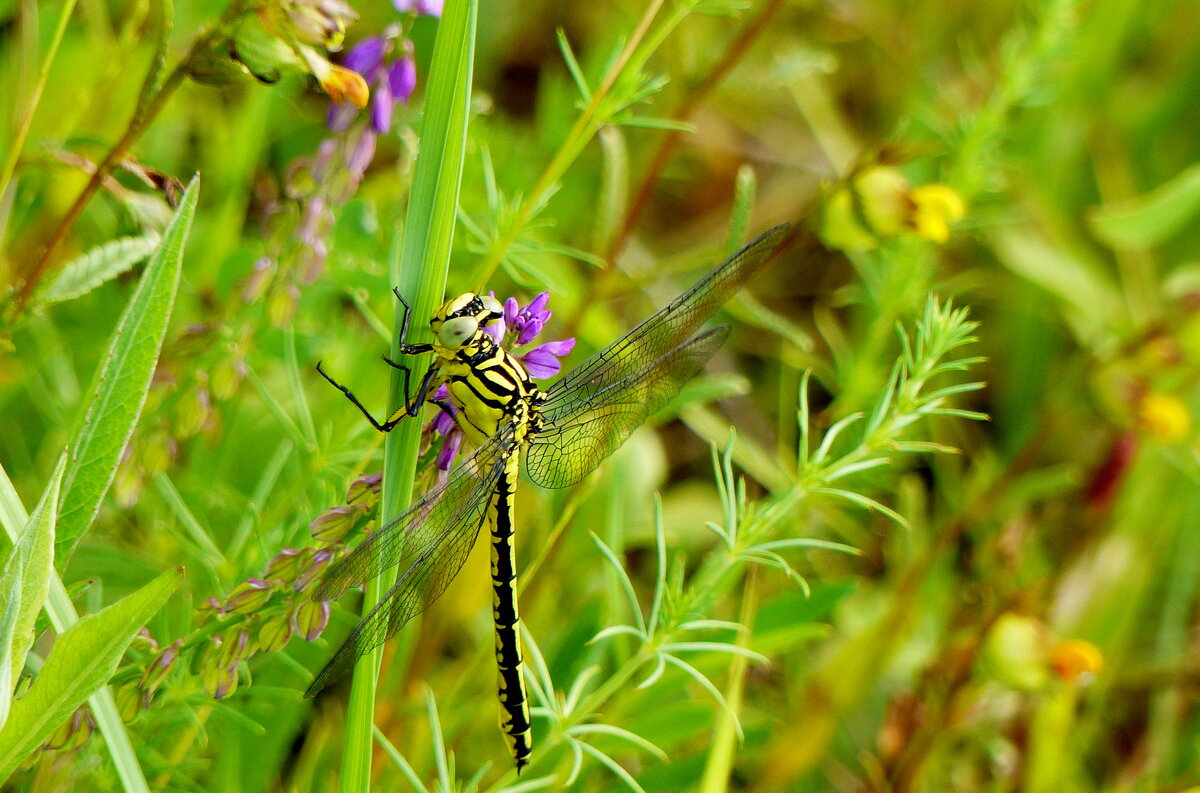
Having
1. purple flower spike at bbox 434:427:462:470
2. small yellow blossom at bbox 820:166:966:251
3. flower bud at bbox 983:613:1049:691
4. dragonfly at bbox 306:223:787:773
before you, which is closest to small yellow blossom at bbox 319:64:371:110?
dragonfly at bbox 306:223:787:773

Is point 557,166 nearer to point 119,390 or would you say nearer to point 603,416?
point 603,416

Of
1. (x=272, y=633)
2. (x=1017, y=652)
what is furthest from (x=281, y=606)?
(x=1017, y=652)

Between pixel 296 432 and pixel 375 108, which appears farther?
pixel 296 432

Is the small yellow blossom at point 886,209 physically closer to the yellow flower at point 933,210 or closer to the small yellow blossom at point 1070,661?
the yellow flower at point 933,210

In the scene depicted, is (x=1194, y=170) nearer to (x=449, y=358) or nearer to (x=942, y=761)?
(x=942, y=761)

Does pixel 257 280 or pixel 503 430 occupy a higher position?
pixel 257 280

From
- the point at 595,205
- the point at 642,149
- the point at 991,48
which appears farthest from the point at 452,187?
the point at 991,48

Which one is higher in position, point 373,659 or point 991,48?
point 991,48
